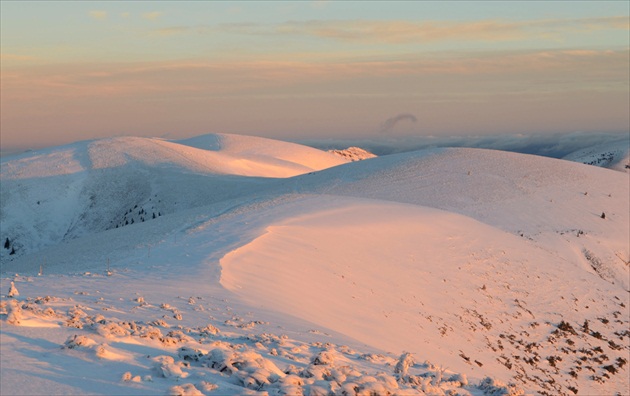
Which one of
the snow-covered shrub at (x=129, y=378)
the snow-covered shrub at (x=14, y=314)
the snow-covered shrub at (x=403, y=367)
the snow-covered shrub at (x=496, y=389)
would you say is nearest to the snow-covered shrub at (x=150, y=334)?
the snow-covered shrub at (x=14, y=314)

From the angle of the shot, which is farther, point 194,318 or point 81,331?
point 194,318

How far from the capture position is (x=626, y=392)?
2684 centimetres

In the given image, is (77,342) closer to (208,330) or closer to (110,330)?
(110,330)

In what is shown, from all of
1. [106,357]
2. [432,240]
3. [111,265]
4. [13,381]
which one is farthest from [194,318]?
[432,240]

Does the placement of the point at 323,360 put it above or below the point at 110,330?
below

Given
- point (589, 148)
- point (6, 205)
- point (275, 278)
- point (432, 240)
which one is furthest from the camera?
point (589, 148)

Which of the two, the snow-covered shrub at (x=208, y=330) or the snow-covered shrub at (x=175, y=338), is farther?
the snow-covered shrub at (x=208, y=330)

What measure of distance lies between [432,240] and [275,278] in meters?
15.4

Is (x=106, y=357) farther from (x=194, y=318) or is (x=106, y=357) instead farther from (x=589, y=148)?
(x=589, y=148)

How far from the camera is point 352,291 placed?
88.8 ft

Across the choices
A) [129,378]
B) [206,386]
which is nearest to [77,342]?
[129,378]

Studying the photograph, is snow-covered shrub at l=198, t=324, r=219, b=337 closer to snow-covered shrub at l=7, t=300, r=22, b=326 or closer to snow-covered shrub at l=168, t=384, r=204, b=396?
snow-covered shrub at l=7, t=300, r=22, b=326

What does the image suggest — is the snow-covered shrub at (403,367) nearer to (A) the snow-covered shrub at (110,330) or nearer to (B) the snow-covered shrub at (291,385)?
(B) the snow-covered shrub at (291,385)

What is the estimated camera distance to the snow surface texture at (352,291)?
12.2 metres
